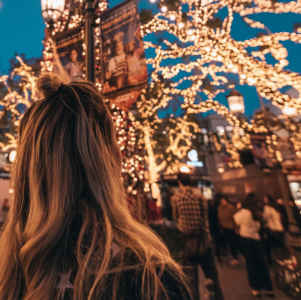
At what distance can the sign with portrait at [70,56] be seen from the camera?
12.4 feet

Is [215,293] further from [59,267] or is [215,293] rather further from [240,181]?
[240,181]

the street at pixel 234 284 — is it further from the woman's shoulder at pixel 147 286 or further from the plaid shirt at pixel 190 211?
the woman's shoulder at pixel 147 286

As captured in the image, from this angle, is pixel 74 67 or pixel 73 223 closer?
pixel 73 223

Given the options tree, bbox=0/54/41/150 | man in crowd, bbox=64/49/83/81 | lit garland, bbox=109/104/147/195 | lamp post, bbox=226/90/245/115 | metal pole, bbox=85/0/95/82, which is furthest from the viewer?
tree, bbox=0/54/41/150

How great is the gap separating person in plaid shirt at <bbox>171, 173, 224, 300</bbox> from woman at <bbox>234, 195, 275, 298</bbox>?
3.06ft

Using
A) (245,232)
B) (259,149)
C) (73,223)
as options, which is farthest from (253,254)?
(73,223)

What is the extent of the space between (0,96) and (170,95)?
29.0ft

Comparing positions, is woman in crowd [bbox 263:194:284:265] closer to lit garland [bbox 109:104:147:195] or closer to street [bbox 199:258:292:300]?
street [bbox 199:258:292:300]

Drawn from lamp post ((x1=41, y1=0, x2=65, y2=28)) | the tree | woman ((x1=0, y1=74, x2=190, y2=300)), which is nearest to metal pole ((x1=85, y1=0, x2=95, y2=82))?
lamp post ((x1=41, y1=0, x2=65, y2=28))

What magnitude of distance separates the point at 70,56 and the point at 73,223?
3.60 metres

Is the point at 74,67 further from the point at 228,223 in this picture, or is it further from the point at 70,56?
the point at 228,223

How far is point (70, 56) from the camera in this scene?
3898 millimetres

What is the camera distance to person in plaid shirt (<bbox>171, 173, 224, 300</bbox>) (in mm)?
4617

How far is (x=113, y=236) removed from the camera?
3.06 ft
